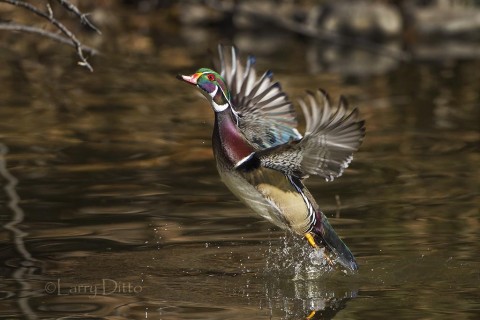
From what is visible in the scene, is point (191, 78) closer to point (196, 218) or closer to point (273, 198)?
point (273, 198)

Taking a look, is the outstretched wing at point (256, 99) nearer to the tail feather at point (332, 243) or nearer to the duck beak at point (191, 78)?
the tail feather at point (332, 243)

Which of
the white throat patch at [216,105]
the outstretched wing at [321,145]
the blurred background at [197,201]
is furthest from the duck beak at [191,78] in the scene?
the blurred background at [197,201]

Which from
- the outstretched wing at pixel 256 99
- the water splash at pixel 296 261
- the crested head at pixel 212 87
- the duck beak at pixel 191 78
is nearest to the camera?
the duck beak at pixel 191 78

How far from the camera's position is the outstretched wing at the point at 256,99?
720cm

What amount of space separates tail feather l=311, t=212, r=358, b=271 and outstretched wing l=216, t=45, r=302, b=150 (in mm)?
622

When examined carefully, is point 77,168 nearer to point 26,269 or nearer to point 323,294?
point 26,269

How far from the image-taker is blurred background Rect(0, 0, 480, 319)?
613 cm

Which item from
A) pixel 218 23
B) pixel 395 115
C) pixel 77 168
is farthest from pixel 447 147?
pixel 218 23

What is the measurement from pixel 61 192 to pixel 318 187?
6.41ft

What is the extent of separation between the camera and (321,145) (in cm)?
616

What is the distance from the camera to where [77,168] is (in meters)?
9.51
